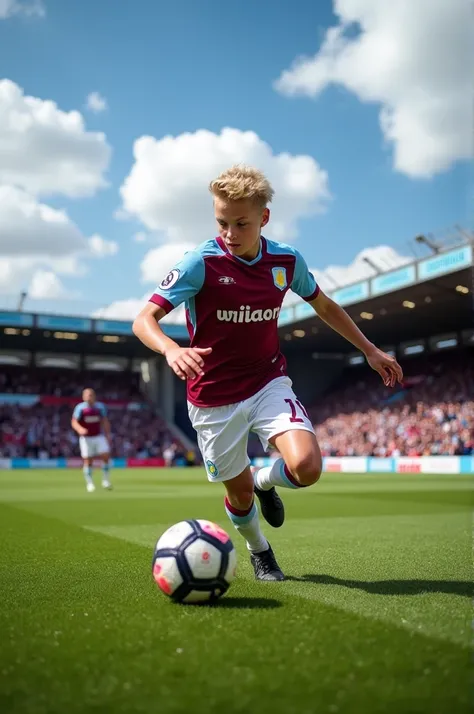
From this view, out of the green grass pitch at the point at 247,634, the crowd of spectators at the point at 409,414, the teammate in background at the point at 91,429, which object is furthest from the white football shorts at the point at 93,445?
the crowd of spectators at the point at 409,414

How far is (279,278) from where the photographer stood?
471 centimetres

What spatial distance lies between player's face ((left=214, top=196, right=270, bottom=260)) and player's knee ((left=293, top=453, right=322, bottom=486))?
4.59ft

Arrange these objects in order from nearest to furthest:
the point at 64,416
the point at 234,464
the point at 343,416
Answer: the point at 234,464, the point at 343,416, the point at 64,416

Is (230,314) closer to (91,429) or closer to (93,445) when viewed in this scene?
(91,429)

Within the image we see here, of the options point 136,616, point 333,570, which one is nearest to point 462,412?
point 333,570

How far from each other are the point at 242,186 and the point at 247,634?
2.52 metres

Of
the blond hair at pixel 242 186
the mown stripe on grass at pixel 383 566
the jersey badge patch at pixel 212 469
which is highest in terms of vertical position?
the blond hair at pixel 242 186

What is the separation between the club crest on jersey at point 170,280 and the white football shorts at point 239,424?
0.88 meters

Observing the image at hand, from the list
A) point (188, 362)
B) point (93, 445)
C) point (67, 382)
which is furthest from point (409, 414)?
point (188, 362)

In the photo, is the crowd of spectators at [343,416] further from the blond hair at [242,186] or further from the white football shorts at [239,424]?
the blond hair at [242,186]

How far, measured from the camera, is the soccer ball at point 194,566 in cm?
367

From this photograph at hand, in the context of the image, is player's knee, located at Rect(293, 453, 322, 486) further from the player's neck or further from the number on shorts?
the player's neck

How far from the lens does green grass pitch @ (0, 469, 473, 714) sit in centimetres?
220

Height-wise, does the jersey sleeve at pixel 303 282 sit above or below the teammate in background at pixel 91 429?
above
